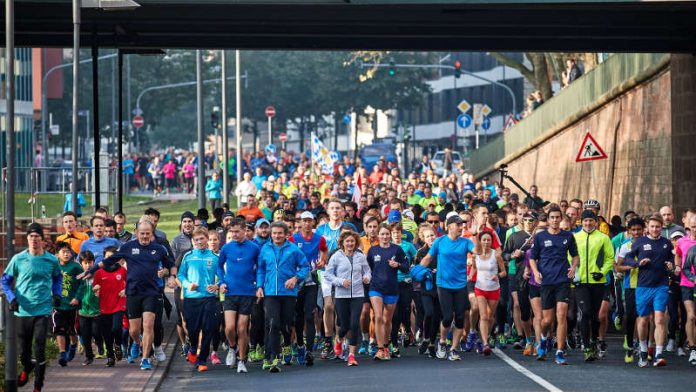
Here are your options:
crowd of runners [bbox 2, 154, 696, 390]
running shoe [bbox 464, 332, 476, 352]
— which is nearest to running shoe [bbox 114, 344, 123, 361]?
crowd of runners [bbox 2, 154, 696, 390]

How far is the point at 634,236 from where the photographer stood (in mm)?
18922

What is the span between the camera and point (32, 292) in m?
15.9

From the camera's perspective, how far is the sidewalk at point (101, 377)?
1659 cm

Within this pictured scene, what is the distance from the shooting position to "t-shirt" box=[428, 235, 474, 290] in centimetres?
1964

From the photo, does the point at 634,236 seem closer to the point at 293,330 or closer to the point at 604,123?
the point at 293,330

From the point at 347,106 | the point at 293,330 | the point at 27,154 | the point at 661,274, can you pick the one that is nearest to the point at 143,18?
the point at 293,330

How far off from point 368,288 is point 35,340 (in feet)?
16.3

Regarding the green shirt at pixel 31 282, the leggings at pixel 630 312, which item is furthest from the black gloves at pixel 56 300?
the leggings at pixel 630 312

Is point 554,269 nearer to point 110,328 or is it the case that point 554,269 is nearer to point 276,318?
point 276,318

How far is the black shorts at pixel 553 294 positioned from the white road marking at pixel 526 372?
0.76 metres

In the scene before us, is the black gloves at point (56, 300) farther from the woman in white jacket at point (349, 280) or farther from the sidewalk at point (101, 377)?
the woman in white jacket at point (349, 280)

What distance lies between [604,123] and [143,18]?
46.8 feet

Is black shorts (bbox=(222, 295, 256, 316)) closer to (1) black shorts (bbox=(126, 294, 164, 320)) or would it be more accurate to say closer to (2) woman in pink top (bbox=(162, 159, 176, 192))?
(1) black shorts (bbox=(126, 294, 164, 320))

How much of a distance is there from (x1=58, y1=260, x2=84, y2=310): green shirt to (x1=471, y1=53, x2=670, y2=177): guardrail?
14.3 metres
